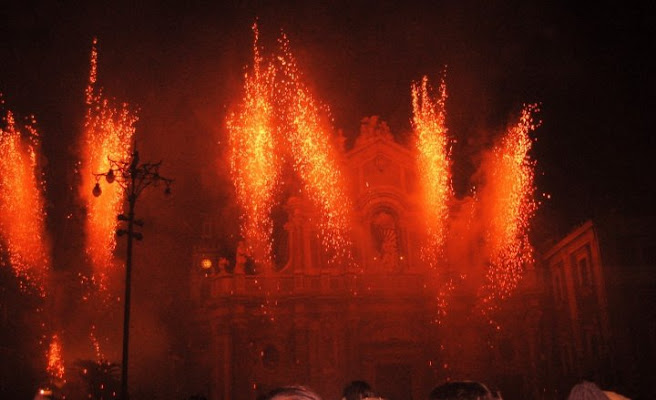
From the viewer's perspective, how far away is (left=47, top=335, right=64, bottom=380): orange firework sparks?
31.0 meters

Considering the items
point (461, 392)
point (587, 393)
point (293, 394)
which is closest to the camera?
point (293, 394)

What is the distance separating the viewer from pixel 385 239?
1230 inches

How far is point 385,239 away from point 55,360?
17.1 m

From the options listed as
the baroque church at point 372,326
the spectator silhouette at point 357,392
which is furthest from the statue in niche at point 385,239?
the spectator silhouette at point 357,392

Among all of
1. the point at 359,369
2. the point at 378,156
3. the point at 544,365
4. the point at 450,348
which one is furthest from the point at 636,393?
the point at 378,156

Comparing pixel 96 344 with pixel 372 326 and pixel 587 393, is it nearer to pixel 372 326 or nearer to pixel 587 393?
pixel 372 326

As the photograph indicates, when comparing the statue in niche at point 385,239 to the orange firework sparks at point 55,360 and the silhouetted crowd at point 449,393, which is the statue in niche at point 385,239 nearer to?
the orange firework sparks at point 55,360

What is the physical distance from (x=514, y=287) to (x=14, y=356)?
24023 millimetres

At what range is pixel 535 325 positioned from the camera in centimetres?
2984

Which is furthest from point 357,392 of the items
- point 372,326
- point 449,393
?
point 372,326

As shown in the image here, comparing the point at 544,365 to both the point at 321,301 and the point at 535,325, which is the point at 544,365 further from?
Answer: the point at 321,301

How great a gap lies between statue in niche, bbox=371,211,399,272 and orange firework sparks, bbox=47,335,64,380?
52.9 ft

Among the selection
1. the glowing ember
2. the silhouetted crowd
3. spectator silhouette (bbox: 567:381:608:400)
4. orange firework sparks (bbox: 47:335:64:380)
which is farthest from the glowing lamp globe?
the silhouetted crowd

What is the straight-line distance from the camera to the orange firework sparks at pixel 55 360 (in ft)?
102
